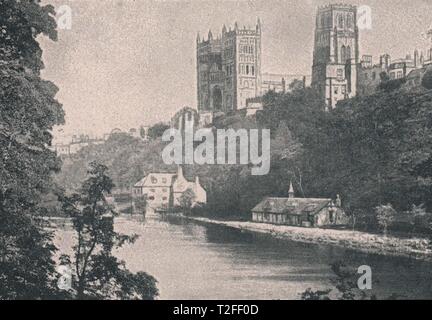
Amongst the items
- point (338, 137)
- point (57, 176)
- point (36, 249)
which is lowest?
point (36, 249)

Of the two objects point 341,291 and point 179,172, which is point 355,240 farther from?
point 179,172

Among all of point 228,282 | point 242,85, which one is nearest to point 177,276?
point 228,282

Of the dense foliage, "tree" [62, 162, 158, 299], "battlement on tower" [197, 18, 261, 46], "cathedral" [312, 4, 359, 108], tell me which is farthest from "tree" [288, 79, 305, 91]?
"tree" [62, 162, 158, 299]

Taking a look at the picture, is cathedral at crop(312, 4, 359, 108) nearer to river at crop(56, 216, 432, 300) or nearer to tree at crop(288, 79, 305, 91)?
tree at crop(288, 79, 305, 91)

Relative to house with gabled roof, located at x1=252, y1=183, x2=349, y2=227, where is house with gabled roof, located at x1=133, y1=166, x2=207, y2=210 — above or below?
above

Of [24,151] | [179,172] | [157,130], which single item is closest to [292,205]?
[179,172]
